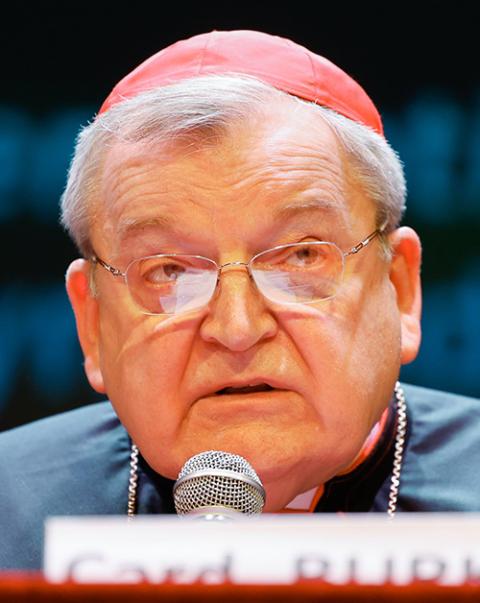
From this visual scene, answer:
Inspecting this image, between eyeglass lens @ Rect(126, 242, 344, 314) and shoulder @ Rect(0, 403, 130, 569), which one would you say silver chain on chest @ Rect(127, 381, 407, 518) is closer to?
shoulder @ Rect(0, 403, 130, 569)

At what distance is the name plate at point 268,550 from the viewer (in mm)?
1212

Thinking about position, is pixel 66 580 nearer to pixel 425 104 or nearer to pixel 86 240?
pixel 86 240

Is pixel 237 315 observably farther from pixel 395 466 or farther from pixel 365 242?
pixel 395 466

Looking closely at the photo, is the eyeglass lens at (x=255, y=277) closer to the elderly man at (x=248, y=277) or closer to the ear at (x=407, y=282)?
the elderly man at (x=248, y=277)

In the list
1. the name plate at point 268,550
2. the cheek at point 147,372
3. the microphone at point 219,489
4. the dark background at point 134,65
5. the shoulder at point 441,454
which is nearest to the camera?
the name plate at point 268,550

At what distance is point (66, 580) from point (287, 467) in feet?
3.51

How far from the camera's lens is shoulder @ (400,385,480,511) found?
264 cm

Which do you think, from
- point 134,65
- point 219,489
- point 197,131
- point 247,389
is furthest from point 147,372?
point 134,65

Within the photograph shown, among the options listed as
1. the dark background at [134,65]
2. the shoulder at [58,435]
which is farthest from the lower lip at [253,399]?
the dark background at [134,65]

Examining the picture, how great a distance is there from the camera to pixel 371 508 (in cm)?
264

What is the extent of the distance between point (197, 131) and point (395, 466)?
1.00 m

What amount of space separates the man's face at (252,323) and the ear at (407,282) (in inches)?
4.5

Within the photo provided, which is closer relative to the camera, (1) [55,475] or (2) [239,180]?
(2) [239,180]

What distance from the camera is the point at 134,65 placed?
3668 millimetres
